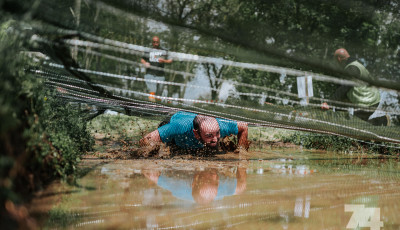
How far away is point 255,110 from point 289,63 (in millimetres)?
1016

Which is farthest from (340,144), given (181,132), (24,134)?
(24,134)

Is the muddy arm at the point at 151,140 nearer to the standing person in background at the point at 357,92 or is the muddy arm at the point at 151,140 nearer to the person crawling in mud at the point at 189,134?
the person crawling in mud at the point at 189,134

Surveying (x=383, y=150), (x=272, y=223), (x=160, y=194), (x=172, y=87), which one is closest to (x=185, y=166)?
(x=172, y=87)

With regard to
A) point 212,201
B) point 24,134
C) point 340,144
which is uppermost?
point 24,134

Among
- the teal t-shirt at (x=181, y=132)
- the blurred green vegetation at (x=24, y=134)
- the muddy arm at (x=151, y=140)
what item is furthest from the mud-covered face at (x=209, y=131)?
the blurred green vegetation at (x=24, y=134)

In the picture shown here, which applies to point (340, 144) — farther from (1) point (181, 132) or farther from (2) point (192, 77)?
(2) point (192, 77)

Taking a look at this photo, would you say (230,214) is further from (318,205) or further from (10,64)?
(10,64)

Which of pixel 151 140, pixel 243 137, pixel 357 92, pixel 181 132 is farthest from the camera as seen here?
pixel 243 137

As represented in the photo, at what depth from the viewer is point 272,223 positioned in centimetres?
207

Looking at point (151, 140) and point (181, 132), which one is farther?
point (181, 132)

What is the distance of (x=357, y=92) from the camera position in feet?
12.8

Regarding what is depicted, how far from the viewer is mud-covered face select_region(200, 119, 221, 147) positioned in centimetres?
544

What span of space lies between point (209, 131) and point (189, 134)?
14.2 inches

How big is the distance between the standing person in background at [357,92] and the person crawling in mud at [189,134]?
1.76 metres
